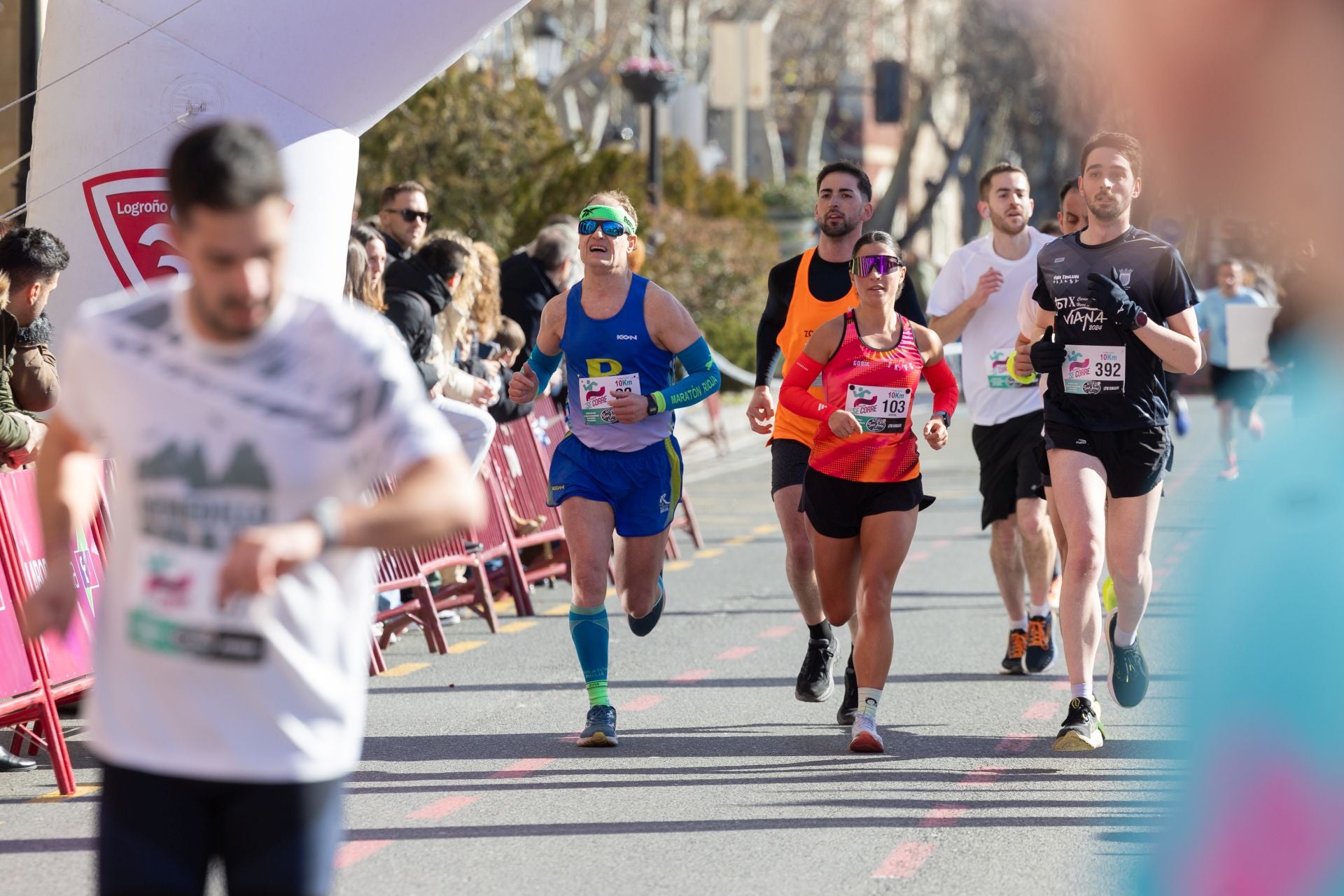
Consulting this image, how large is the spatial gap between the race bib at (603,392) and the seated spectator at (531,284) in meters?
4.34

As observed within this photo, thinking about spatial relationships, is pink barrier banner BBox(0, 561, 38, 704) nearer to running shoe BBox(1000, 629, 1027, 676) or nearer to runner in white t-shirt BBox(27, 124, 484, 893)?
runner in white t-shirt BBox(27, 124, 484, 893)

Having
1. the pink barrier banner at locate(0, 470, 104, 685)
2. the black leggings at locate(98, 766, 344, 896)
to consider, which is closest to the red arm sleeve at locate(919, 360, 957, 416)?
the pink barrier banner at locate(0, 470, 104, 685)

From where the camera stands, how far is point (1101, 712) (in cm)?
742

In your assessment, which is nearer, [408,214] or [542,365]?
[542,365]

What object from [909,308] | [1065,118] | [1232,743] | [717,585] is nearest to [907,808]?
[909,308]

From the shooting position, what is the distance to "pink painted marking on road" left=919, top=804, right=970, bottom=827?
5.64 meters

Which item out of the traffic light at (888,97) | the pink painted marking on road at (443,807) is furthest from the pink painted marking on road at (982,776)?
the traffic light at (888,97)

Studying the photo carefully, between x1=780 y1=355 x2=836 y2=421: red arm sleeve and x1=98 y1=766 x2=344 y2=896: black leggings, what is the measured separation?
4.20 meters

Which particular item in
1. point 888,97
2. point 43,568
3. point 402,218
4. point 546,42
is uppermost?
point 888,97

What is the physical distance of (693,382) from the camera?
716cm

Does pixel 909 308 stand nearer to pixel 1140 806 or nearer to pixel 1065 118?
pixel 1140 806

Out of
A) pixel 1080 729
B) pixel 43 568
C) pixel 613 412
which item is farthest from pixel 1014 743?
pixel 43 568

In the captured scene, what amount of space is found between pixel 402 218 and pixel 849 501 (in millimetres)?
4250

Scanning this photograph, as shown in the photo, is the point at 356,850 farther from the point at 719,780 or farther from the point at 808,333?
the point at 808,333
